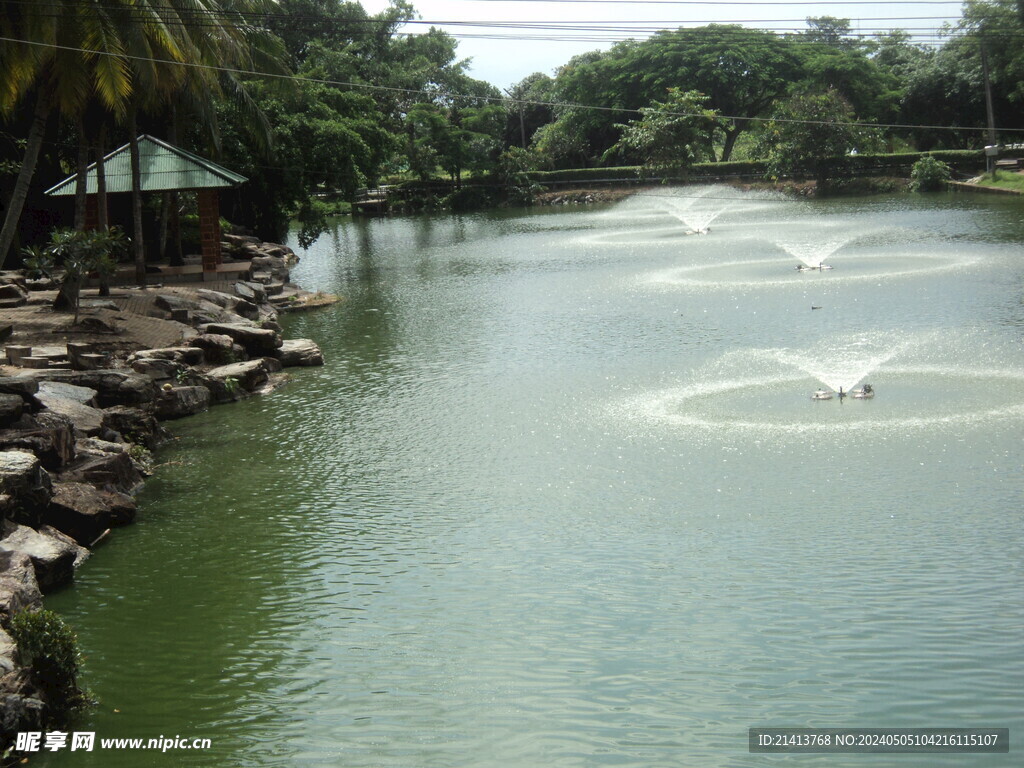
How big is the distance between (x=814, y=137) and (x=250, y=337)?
44020 mm

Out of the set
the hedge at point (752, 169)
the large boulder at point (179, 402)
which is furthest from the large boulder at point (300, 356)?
the hedge at point (752, 169)

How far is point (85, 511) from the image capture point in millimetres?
13742

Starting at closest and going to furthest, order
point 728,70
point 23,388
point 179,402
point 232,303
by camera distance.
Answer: point 23,388 → point 179,402 → point 232,303 → point 728,70

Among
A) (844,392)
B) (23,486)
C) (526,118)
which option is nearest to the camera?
(23,486)

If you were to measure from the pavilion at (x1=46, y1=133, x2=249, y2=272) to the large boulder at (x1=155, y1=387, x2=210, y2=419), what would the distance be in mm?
11749

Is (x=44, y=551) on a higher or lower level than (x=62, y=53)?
lower

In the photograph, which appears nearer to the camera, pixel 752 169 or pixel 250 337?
pixel 250 337

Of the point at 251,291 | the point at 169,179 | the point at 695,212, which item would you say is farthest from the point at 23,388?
the point at 695,212

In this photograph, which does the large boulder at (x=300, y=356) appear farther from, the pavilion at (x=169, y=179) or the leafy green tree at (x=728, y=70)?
the leafy green tree at (x=728, y=70)

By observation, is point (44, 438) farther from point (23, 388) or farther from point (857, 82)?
point (857, 82)

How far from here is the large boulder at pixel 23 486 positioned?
12320mm

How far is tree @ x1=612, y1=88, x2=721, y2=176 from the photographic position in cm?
6391

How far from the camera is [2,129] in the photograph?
1270 inches

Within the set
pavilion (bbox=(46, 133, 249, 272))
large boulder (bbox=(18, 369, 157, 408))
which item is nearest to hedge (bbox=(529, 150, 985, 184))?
pavilion (bbox=(46, 133, 249, 272))
